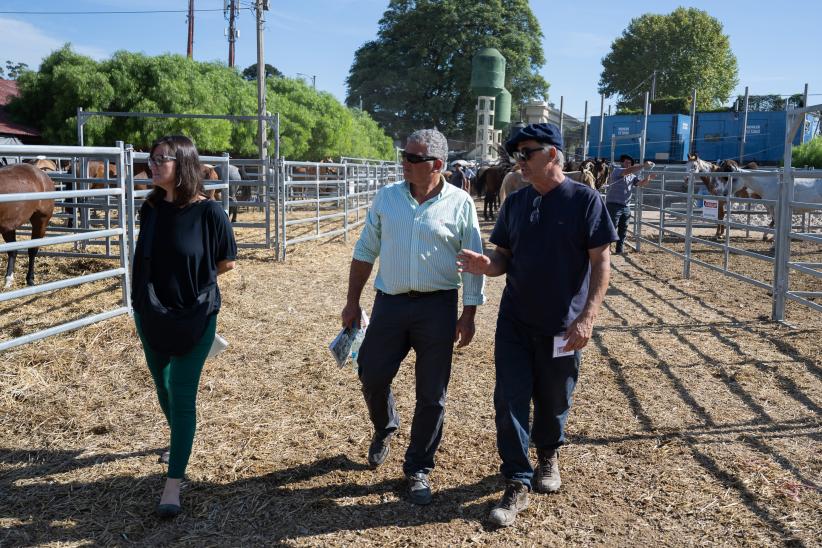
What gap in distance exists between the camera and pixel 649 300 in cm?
875

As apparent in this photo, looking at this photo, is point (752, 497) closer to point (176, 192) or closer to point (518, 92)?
point (176, 192)

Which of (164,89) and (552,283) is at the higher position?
(164,89)

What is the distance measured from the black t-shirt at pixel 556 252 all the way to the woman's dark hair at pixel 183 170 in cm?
149

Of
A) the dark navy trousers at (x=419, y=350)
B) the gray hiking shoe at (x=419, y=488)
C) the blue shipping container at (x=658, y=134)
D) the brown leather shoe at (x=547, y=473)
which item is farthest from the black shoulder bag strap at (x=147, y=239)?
the blue shipping container at (x=658, y=134)

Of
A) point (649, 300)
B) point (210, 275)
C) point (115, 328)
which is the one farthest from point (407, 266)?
point (649, 300)

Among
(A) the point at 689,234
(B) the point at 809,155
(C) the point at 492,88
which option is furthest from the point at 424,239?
(C) the point at 492,88

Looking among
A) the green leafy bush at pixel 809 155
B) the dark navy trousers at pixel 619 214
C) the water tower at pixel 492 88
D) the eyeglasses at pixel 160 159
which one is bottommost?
the dark navy trousers at pixel 619 214

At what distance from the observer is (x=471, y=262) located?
3332mm

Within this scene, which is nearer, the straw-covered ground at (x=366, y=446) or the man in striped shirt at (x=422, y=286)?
the straw-covered ground at (x=366, y=446)

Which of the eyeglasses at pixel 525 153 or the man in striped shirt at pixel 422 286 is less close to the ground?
the eyeglasses at pixel 525 153

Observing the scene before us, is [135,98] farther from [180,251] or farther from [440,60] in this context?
[440,60]

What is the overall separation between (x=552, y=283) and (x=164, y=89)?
72.3ft

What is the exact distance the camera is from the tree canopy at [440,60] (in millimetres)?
50031

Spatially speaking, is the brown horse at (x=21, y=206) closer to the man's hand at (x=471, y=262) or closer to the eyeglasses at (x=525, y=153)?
the man's hand at (x=471, y=262)
